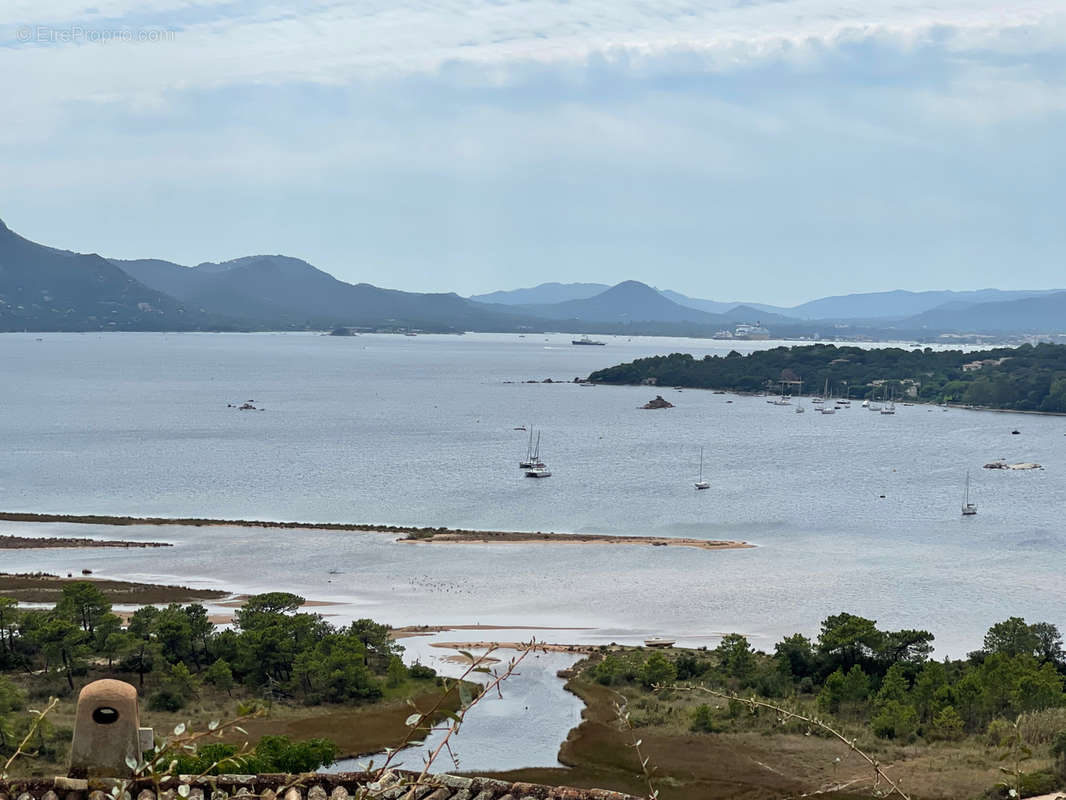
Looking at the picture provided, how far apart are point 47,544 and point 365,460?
92.6ft

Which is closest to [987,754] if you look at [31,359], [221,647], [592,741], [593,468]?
[592,741]

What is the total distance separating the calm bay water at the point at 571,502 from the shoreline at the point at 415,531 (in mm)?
1123

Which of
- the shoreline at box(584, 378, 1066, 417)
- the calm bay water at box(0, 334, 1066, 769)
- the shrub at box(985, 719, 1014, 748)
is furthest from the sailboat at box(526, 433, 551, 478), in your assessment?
the shoreline at box(584, 378, 1066, 417)

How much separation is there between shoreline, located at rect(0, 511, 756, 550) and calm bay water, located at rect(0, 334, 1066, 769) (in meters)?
1.12

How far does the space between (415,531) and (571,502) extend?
417 inches

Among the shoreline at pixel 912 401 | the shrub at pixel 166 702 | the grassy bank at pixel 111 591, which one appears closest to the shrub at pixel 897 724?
the shrub at pixel 166 702

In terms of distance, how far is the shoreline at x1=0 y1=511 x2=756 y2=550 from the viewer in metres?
47.0

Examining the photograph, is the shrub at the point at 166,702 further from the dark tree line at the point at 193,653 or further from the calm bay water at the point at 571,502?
the calm bay water at the point at 571,502

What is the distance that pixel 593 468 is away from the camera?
227 feet

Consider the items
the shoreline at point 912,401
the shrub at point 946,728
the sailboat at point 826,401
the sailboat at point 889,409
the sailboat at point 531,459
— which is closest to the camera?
the shrub at point 946,728

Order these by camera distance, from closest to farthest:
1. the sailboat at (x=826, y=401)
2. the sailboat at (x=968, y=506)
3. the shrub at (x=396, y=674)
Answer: the shrub at (x=396, y=674) < the sailboat at (x=968, y=506) < the sailboat at (x=826, y=401)

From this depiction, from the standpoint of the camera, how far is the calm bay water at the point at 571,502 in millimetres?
37219

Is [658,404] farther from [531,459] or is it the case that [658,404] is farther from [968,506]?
[968,506]

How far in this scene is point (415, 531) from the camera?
159 ft
